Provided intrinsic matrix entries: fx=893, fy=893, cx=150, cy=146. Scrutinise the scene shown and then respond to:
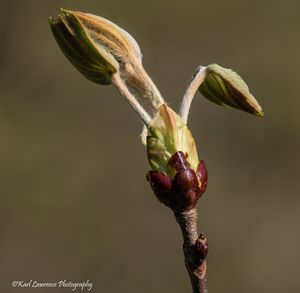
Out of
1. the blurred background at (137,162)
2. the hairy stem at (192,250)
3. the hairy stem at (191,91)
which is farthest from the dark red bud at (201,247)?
the blurred background at (137,162)

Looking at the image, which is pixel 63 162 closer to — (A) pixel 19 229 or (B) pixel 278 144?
(A) pixel 19 229

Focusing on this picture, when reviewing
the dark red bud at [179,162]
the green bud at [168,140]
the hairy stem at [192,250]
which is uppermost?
the green bud at [168,140]

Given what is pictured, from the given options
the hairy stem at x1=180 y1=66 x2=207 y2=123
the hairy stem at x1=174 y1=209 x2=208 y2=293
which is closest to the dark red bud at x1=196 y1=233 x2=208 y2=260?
the hairy stem at x1=174 y1=209 x2=208 y2=293

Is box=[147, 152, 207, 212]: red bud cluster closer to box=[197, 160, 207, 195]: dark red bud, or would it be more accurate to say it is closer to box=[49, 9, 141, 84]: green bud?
box=[197, 160, 207, 195]: dark red bud

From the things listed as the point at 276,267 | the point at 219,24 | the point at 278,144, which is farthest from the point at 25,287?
the point at 219,24

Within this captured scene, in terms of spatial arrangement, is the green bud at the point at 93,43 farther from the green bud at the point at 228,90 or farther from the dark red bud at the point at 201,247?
Answer: the dark red bud at the point at 201,247

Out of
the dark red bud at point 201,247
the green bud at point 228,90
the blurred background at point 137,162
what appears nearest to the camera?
the dark red bud at point 201,247

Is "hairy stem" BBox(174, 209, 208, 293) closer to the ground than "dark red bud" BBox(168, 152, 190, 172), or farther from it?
closer to the ground
